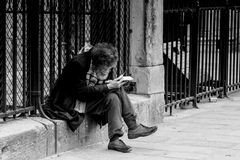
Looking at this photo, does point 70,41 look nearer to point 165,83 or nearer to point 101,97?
point 101,97

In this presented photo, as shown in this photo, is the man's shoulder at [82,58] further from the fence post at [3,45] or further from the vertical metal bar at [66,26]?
the fence post at [3,45]

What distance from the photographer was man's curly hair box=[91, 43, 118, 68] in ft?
22.9

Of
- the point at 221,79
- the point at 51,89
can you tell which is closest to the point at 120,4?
the point at 51,89

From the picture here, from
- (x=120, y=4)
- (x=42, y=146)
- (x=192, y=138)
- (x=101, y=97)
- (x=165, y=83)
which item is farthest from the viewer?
(x=165, y=83)

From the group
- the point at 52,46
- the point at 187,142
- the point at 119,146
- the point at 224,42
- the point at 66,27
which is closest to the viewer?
the point at 119,146

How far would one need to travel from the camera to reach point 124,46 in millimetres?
8586

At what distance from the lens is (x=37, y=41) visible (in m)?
6.84

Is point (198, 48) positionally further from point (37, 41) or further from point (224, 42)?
point (37, 41)

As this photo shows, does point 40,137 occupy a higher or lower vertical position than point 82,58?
lower

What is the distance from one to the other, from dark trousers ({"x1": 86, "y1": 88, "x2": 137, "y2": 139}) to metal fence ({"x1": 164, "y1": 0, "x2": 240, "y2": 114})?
Answer: 232 centimetres

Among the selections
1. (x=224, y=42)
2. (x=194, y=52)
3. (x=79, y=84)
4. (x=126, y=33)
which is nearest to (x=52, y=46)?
(x=79, y=84)

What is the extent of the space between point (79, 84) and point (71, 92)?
5.6 inches

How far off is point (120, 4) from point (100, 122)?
1764 millimetres

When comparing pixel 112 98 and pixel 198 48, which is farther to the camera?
pixel 198 48
